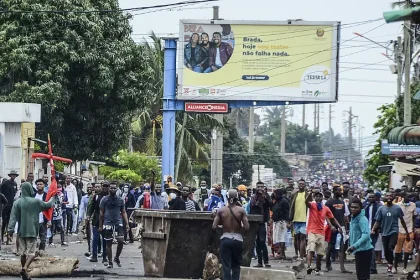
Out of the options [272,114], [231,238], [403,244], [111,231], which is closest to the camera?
[231,238]

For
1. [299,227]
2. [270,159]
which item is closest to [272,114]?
[270,159]

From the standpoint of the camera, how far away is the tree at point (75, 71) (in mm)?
39344

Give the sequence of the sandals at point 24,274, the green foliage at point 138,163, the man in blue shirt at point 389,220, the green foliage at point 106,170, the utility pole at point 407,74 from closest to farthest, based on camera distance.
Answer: the sandals at point 24,274 → the man in blue shirt at point 389,220 → the utility pole at point 407,74 → the green foliage at point 138,163 → the green foliage at point 106,170

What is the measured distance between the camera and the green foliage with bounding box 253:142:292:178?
91.3m

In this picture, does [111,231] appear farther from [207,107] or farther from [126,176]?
[126,176]

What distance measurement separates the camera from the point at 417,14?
1270cm

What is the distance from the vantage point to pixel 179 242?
63.3ft

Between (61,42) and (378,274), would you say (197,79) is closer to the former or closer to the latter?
(61,42)

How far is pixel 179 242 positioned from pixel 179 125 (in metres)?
34.4

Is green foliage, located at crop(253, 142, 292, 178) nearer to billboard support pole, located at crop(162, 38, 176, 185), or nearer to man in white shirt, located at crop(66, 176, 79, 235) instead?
billboard support pole, located at crop(162, 38, 176, 185)

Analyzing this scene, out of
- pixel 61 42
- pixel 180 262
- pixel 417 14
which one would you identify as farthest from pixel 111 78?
pixel 417 14

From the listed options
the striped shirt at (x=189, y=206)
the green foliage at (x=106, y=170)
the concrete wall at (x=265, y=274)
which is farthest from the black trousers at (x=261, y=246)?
the green foliage at (x=106, y=170)

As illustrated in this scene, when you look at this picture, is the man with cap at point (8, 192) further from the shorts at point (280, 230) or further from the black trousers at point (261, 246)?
the black trousers at point (261, 246)

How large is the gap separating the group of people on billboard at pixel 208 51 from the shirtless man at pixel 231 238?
29.7m
